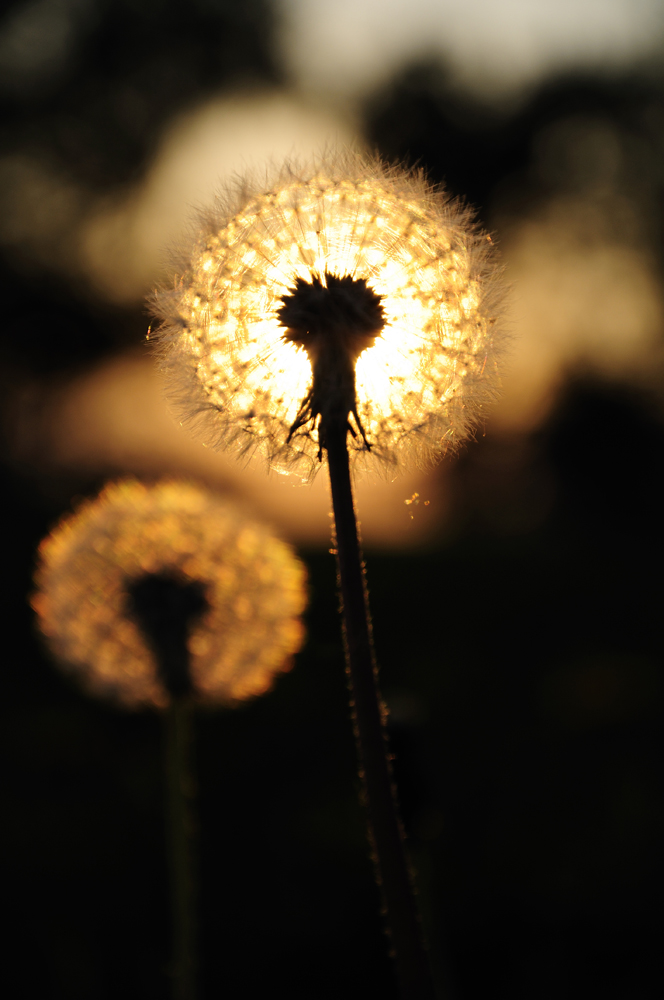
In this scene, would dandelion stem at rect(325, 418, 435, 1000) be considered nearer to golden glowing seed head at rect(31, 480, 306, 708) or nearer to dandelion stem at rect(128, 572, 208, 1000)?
dandelion stem at rect(128, 572, 208, 1000)

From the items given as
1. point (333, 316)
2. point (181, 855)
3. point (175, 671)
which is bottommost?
point (181, 855)

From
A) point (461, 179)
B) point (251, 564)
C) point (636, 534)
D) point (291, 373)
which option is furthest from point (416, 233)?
point (636, 534)

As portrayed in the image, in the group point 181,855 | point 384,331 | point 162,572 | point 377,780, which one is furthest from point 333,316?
point 181,855

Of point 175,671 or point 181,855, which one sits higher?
point 175,671

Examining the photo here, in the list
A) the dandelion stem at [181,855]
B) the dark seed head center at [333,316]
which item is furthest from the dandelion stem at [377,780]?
the dandelion stem at [181,855]

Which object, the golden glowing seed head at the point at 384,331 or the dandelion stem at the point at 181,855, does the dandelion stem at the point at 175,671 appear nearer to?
the dandelion stem at the point at 181,855

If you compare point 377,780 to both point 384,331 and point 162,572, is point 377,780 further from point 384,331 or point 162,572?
point 162,572

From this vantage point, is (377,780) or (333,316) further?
(333,316)

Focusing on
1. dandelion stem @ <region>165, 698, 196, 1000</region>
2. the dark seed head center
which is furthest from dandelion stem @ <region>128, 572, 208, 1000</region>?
the dark seed head center
